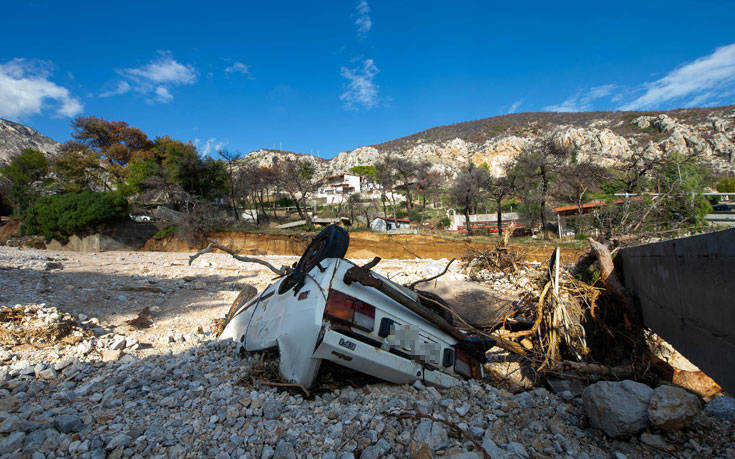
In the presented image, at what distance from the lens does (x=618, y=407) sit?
89.4 inches

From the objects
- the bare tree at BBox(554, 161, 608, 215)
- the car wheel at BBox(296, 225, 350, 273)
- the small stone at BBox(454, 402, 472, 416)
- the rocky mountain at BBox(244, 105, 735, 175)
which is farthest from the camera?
the rocky mountain at BBox(244, 105, 735, 175)

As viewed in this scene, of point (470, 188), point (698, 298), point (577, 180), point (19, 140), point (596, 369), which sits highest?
point (19, 140)

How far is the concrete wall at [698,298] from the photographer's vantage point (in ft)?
6.54

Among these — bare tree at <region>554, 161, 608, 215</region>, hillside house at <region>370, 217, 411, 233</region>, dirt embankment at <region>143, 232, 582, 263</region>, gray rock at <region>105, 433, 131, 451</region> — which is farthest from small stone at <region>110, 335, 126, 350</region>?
hillside house at <region>370, 217, 411, 233</region>

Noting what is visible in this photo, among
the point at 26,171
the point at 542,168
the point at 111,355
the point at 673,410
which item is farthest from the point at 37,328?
the point at 26,171

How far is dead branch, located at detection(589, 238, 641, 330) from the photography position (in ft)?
12.3

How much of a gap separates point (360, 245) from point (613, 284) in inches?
744

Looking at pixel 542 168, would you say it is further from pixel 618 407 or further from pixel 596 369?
pixel 618 407

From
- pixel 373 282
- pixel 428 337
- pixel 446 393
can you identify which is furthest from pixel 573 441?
pixel 373 282

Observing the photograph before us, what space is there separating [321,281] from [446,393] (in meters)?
1.53

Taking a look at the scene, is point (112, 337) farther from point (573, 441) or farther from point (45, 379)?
point (573, 441)

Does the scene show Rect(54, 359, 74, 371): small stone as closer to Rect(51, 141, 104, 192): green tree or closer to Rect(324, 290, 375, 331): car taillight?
Rect(324, 290, 375, 331): car taillight

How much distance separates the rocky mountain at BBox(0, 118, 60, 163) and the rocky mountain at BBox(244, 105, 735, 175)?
175ft

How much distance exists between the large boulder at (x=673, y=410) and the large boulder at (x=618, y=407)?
0.27 ft
